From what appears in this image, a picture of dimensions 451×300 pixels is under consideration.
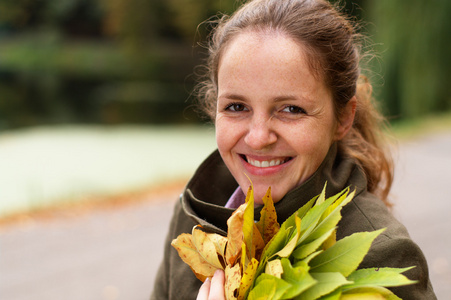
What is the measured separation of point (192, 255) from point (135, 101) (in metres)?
21.2

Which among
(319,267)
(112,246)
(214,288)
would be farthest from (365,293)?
(112,246)

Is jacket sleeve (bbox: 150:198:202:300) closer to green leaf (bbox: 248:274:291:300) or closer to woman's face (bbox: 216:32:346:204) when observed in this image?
woman's face (bbox: 216:32:346:204)

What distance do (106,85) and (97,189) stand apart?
2062 centimetres

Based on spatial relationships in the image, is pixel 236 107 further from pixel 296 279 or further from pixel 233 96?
pixel 296 279

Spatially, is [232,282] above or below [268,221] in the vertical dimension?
below

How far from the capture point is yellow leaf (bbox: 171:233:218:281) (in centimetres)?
136

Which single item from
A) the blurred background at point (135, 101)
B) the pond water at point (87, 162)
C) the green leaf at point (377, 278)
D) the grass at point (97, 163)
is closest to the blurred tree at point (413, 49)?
the blurred background at point (135, 101)

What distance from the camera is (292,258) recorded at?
124 cm

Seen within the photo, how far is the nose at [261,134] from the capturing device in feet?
4.93

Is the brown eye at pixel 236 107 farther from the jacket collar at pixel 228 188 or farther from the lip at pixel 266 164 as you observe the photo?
the jacket collar at pixel 228 188

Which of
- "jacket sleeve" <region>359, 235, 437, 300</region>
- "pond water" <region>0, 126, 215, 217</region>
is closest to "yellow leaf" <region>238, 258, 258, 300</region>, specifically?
"jacket sleeve" <region>359, 235, 437, 300</region>

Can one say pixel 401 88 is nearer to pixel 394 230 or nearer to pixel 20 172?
pixel 20 172

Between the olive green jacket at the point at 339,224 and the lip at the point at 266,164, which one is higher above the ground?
the lip at the point at 266,164

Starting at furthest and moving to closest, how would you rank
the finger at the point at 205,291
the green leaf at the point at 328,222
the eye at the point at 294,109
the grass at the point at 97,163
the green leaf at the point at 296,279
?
the grass at the point at 97,163 < the eye at the point at 294,109 < the finger at the point at 205,291 < the green leaf at the point at 328,222 < the green leaf at the point at 296,279
